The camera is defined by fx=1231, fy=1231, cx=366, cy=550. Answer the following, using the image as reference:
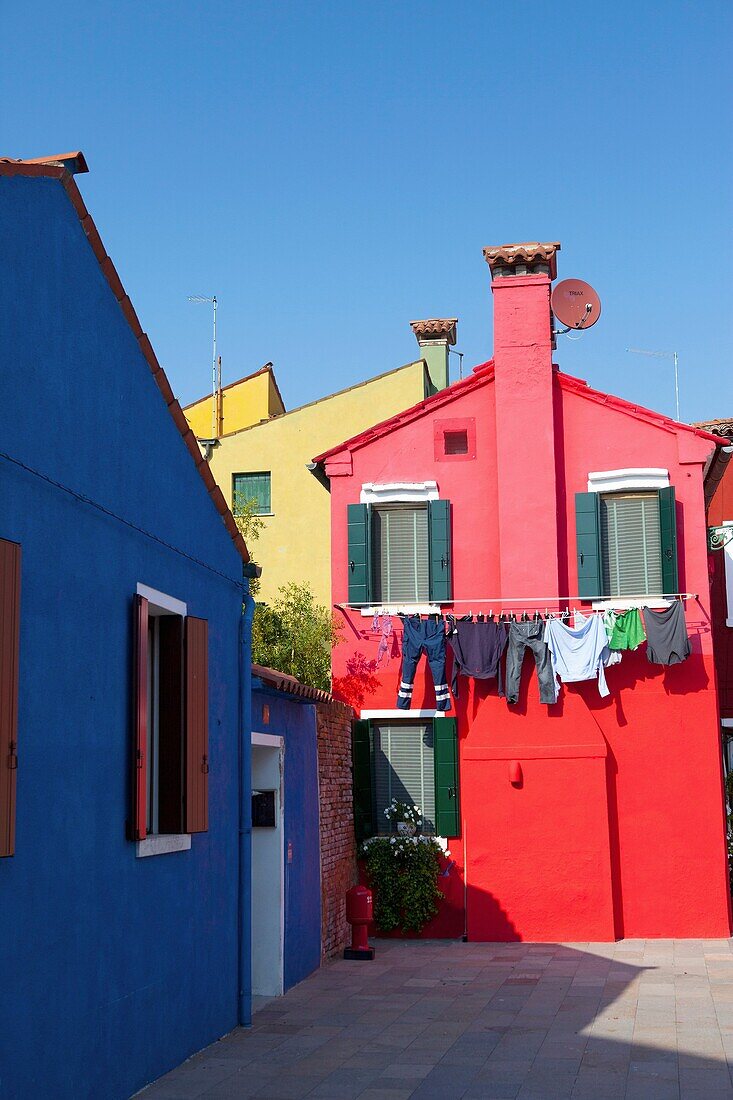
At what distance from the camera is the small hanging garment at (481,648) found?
16000 mm

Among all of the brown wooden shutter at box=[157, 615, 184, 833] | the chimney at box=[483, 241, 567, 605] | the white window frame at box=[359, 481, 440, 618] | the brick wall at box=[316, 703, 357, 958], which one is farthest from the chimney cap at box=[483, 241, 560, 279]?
the brown wooden shutter at box=[157, 615, 184, 833]

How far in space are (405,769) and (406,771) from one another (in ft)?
0.10

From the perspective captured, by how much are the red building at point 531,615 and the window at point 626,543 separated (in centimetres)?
3

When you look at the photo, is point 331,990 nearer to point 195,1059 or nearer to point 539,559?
point 195,1059

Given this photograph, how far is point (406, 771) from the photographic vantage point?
16.7m

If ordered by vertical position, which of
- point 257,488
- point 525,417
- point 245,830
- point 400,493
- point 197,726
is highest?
point 257,488

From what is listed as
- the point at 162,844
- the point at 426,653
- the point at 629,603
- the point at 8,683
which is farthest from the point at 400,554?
the point at 8,683

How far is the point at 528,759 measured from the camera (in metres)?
16.0

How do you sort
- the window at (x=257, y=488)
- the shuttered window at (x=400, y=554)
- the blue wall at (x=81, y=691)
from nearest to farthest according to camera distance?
the blue wall at (x=81, y=691), the shuttered window at (x=400, y=554), the window at (x=257, y=488)

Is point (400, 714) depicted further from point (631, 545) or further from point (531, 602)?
point (631, 545)

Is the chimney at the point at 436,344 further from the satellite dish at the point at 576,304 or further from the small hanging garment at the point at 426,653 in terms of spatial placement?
the small hanging garment at the point at 426,653

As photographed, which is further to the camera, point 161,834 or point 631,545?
point 631,545

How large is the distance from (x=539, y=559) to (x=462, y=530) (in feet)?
3.91

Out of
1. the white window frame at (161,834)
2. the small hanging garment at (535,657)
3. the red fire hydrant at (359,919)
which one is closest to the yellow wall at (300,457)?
the small hanging garment at (535,657)
